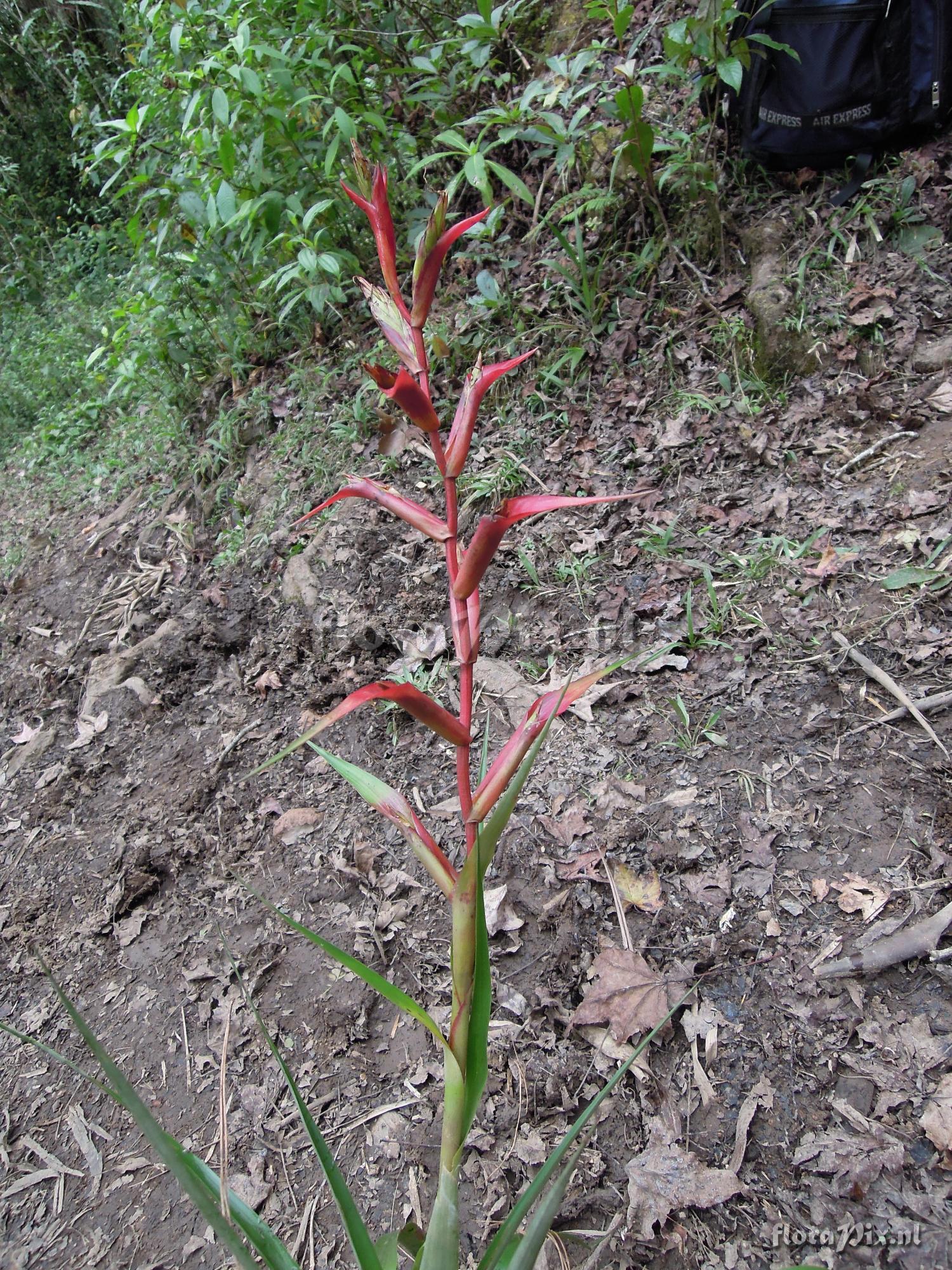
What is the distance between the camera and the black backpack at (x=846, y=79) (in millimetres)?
2316

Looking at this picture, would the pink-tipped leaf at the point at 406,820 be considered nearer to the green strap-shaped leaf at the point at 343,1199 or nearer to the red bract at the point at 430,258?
the green strap-shaped leaf at the point at 343,1199

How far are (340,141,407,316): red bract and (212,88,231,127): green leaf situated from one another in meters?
1.86

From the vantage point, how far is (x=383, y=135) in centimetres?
291

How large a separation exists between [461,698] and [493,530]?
207 millimetres

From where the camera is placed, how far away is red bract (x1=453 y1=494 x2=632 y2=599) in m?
0.88

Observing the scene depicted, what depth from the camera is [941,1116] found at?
1158mm

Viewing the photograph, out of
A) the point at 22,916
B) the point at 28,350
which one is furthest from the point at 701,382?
the point at 28,350

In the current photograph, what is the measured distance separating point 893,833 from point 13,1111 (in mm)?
1964

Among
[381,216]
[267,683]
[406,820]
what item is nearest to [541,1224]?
[406,820]

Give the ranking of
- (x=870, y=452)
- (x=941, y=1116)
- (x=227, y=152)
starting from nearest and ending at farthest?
(x=941, y=1116)
(x=870, y=452)
(x=227, y=152)

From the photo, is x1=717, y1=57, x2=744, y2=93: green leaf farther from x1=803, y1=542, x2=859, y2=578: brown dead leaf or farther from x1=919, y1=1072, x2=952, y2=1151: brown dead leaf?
x1=919, y1=1072, x2=952, y2=1151: brown dead leaf

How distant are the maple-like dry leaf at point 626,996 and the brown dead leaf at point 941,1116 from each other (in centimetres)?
40

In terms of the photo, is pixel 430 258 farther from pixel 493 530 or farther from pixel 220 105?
pixel 220 105

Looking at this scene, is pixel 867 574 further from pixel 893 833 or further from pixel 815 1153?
pixel 815 1153
